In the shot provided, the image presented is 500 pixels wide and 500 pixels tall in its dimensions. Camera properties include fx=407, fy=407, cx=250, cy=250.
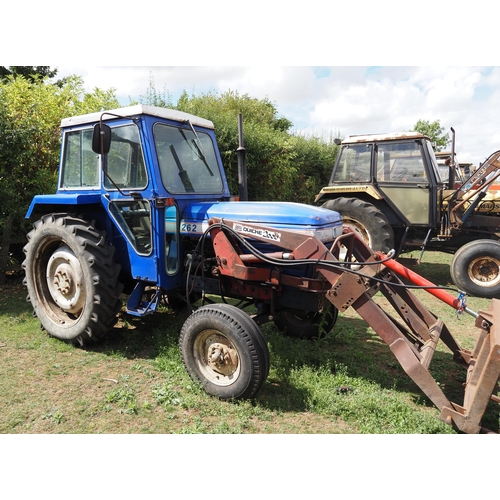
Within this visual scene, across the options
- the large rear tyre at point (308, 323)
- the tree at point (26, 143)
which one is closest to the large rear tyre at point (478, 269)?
the large rear tyre at point (308, 323)

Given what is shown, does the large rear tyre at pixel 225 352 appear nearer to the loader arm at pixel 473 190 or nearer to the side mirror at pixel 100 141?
the side mirror at pixel 100 141

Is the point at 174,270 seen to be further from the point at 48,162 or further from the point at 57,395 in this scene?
the point at 48,162

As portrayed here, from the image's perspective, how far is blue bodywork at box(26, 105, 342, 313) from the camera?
3.68m

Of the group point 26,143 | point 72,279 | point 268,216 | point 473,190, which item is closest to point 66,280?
point 72,279

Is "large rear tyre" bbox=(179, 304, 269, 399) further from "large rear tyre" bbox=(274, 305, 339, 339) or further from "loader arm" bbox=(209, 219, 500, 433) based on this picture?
"large rear tyre" bbox=(274, 305, 339, 339)

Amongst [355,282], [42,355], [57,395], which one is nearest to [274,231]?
[355,282]

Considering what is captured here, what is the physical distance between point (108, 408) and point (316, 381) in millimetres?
1671

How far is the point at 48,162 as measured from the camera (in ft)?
21.0

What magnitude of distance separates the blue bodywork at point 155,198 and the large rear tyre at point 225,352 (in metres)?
0.77

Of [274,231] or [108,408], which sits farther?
[274,231]

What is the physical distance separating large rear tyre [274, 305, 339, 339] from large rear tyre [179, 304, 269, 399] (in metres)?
1.24

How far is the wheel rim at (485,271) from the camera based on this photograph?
6305mm

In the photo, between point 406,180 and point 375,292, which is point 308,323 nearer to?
point 375,292

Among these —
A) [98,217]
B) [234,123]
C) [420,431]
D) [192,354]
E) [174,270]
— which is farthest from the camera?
[234,123]
